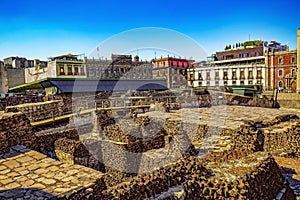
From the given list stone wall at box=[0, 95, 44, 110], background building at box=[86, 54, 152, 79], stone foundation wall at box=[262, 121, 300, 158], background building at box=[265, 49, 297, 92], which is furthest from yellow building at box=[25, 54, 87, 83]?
stone foundation wall at box=[262, 121, 300, 158]

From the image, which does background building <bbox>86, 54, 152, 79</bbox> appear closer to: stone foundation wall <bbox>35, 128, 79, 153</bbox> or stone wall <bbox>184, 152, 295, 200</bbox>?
stone foundation wall <bbox>35, 128, 79, 153</bbox>

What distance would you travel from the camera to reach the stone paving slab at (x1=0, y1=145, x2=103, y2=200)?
160 inches

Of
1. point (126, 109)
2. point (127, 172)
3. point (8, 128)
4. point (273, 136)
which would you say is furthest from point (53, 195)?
point (126, 109)

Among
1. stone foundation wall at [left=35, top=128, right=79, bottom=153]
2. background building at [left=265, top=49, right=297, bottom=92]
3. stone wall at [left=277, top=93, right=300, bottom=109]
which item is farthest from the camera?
background building at [left=265, top=49, right=297, bottom=92]

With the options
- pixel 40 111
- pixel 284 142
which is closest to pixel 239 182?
pixel 284 142

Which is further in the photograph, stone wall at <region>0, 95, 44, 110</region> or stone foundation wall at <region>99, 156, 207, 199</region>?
stone wall at <region>0, 95, 44, 110</region>

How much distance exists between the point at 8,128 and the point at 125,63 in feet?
128

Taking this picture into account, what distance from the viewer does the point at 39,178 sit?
4605 millimetres

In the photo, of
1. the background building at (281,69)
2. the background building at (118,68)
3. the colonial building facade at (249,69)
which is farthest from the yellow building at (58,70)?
the background building at (281,69)

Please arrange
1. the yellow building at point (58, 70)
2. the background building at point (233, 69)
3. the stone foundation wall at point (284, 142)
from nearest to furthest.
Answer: the stone foundation wall at point (284, 142)
the yellow building at point (58, 70)
the background building at point (233, 69)

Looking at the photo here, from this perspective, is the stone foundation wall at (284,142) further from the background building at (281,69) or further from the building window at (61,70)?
the background building at (281,69)

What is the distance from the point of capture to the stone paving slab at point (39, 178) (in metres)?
4.05

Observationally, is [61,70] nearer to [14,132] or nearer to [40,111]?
[40,111]

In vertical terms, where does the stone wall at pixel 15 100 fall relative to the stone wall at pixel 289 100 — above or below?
above
